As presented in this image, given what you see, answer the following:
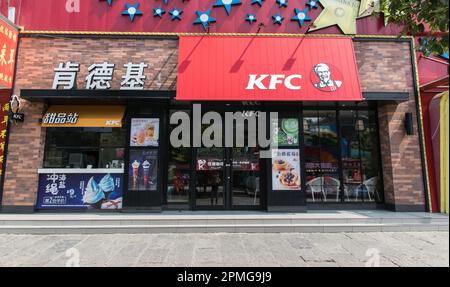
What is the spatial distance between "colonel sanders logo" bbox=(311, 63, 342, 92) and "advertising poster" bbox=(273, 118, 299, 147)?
3.90ft

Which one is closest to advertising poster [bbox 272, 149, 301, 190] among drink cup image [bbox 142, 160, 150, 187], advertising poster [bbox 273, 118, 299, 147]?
advertising poster [bbox 273, 118, 299, 147]

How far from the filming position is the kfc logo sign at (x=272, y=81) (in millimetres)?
7480

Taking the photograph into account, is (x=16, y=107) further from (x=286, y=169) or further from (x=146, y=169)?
(x=286, y=169)

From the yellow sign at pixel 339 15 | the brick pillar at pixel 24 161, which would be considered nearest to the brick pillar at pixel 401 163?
the yellow sign at pixel 339 15

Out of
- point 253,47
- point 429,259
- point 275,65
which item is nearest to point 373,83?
point 275,65

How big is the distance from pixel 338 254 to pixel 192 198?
4.18m

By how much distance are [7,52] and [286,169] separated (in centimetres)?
766

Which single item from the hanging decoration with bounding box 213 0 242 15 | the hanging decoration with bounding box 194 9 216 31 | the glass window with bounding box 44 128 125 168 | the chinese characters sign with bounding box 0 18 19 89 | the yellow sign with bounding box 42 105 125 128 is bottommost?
the glass window with bounding box 44 128 125 168

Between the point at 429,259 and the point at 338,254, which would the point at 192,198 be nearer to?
the point at 338,254

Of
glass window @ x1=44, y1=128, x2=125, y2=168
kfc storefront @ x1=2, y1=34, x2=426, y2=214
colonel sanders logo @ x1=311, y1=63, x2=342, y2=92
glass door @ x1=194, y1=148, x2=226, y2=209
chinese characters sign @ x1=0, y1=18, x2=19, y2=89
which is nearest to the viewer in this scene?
chinese characters sign @ x1=0, y1=18, x2=19, y2=89

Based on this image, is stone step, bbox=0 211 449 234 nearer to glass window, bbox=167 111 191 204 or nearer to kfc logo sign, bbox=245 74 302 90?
glass window, bbox=167 111 191 204

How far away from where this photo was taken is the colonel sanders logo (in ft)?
Result: 24.7

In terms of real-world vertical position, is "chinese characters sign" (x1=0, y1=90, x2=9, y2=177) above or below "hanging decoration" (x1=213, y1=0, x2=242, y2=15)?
below

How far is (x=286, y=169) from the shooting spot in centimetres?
813
